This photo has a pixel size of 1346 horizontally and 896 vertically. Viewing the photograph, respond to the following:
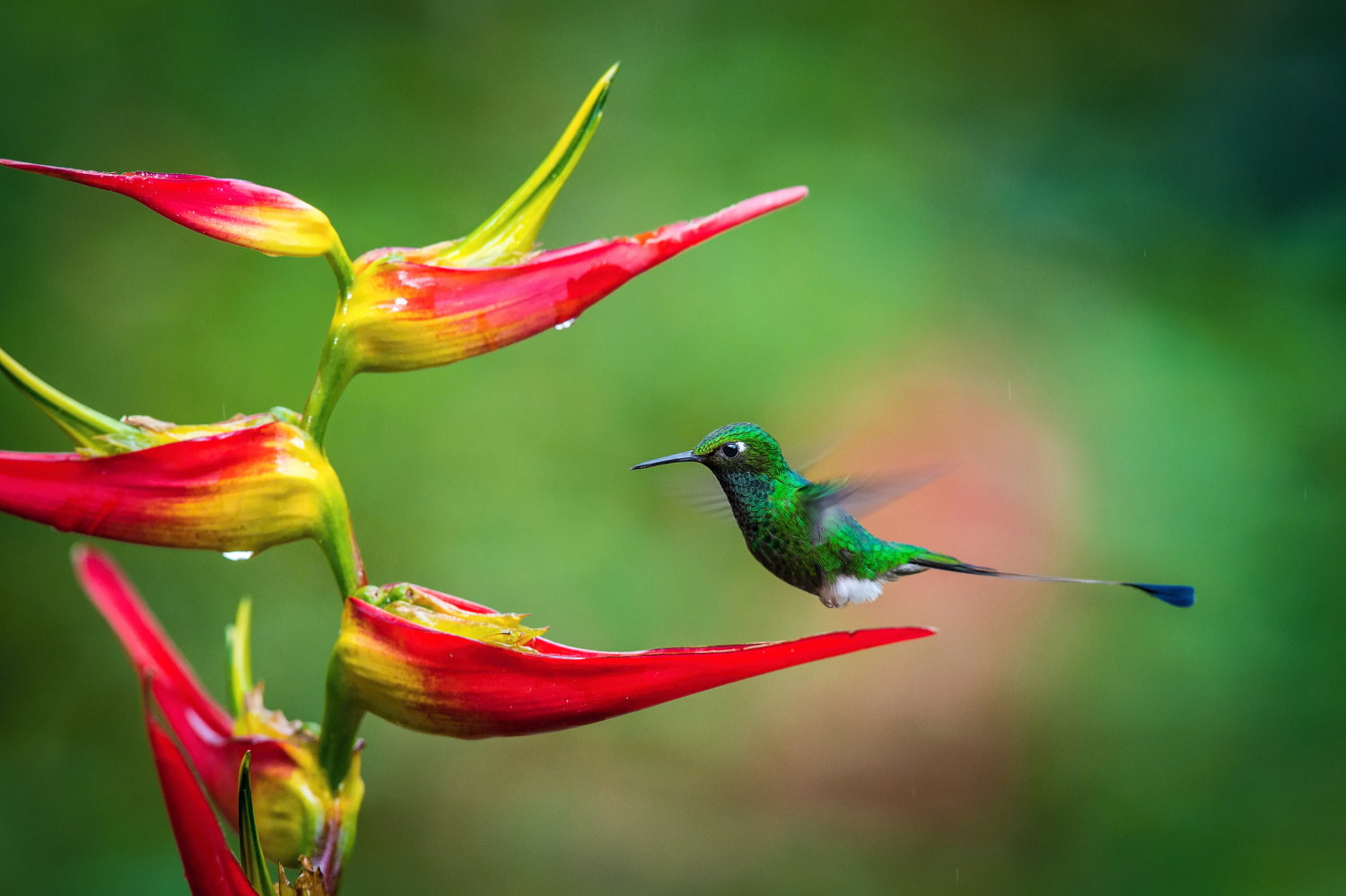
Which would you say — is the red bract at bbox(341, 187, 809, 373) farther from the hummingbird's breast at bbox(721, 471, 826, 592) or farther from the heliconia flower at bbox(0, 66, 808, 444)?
the hummingbird's breast at bbox(721, 471, 826, 592)

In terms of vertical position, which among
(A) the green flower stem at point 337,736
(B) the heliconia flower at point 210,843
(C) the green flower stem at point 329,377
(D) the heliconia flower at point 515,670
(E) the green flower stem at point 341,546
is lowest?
(B) the heliconia flower at point 210,843

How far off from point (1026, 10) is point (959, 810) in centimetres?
111

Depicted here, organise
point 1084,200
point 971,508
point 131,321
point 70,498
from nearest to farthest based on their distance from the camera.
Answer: point 70,498 → point 971,508 → point 131,321 → point 1084,200

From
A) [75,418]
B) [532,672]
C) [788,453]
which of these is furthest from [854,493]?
[788,453]

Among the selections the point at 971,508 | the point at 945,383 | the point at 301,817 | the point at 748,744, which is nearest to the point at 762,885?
the point at 748,744

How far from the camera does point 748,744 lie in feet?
4.29

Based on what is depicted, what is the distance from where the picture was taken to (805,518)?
1.84ft

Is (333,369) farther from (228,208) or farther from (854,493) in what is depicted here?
(854,493)

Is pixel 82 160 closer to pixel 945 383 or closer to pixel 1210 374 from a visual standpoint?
pixel 945 383

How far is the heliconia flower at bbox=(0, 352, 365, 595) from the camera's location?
14.5 inches

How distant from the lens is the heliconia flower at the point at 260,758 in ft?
1.35

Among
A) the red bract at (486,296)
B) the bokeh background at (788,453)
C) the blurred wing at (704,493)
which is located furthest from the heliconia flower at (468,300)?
the bokeh background at (788,453)

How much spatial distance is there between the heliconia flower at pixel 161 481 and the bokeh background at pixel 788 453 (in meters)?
0.91

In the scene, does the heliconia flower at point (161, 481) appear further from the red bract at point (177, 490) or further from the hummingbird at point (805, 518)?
the hummingbird at point (805, 518)
